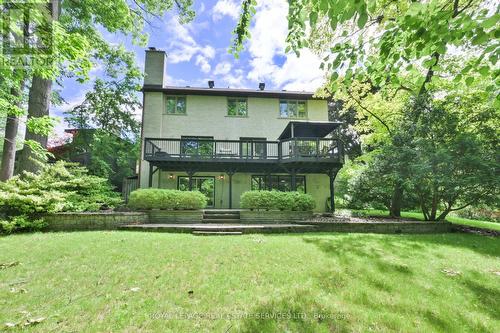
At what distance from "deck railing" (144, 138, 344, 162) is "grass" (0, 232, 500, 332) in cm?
751

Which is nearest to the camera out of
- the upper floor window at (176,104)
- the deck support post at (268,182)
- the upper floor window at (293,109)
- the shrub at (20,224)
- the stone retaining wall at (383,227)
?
the shrub at (20,224)

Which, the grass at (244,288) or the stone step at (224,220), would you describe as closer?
the grass at (244,288)

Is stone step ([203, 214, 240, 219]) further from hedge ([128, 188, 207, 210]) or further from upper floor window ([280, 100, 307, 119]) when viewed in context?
upper floor window ([280, 100, 307, 119])

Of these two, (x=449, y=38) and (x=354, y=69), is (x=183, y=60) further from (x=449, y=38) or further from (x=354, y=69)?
(x=449, y=38)

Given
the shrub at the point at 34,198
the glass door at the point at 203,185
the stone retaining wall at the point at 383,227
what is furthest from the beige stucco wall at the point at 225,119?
the stone retaining wall at the point at 383,227

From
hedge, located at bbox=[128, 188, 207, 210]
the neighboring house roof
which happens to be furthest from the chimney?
hedge, located at bbox=[128, 188, 207, 210]

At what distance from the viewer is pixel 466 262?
16.9 feet

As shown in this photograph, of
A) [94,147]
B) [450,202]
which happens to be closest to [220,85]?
[94,147]

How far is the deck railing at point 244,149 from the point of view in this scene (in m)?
13.0

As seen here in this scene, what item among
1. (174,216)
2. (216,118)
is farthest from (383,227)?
(216,118)

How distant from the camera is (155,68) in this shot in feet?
52.5

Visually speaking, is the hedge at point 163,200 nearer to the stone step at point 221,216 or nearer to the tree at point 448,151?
the stone step at point 221,216

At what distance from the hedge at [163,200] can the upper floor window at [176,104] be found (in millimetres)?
7266

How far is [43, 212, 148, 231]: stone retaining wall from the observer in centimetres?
819
